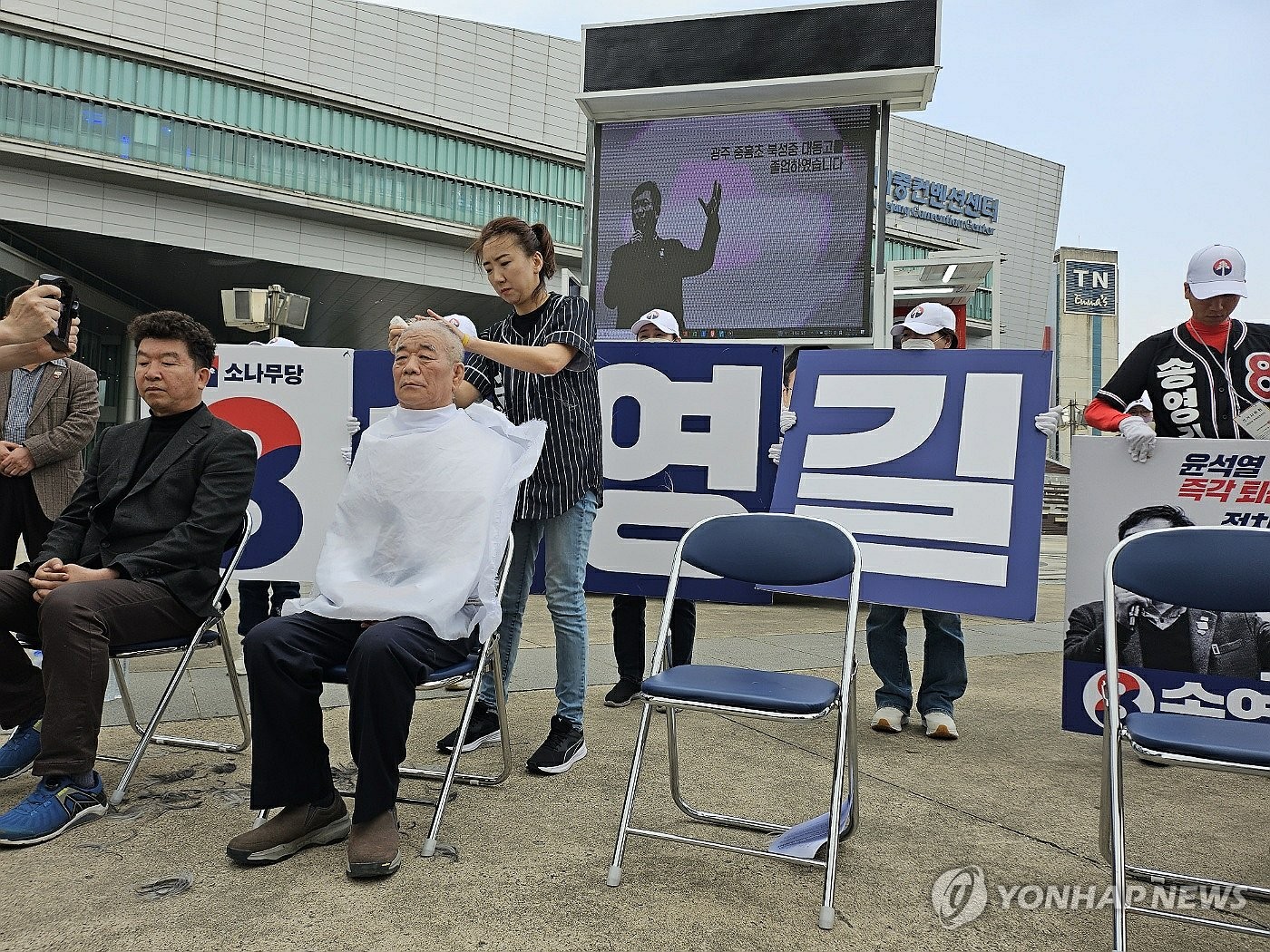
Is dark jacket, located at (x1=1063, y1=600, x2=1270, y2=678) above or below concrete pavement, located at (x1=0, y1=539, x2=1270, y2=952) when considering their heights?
above

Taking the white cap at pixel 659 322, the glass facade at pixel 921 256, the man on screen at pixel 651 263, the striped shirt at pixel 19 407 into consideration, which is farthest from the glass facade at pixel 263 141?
the white cap at pixel 659 322

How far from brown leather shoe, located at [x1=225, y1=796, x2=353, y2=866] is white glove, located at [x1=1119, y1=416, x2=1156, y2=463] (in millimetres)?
3013

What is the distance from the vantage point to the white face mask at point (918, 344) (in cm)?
405

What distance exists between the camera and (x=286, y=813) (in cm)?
257

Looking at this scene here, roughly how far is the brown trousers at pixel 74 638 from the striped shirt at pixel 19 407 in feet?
5.91

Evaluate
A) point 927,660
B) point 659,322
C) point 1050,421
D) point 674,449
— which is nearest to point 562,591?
point 674,449

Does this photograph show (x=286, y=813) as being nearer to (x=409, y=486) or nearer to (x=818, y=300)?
(x=409, y=486)

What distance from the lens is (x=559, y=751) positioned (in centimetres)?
334

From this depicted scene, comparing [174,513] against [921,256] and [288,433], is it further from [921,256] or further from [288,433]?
[921,256]

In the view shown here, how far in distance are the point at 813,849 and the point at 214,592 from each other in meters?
2.11

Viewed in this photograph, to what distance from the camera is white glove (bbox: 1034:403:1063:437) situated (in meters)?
3.62

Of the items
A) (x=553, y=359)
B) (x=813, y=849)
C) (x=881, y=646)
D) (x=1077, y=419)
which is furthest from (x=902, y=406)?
(x=1077, y=419)

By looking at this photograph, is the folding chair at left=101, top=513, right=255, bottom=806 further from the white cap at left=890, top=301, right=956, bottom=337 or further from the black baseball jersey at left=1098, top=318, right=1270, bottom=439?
the black baseball jersey at left=1098, top=318, right=1270, bottom=439

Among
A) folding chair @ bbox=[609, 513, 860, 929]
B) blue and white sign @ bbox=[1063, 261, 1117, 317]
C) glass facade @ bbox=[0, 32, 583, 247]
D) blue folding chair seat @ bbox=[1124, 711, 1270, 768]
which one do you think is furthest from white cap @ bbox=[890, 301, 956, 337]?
blue and white sign @ bbox=[1063, 261, 1117, 317]
